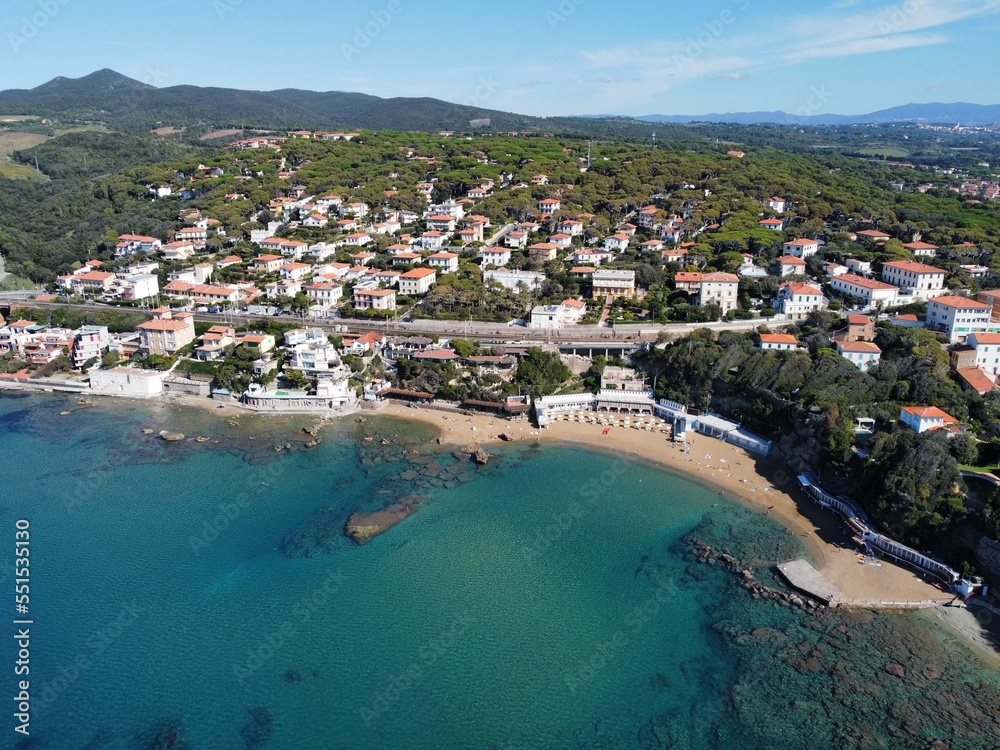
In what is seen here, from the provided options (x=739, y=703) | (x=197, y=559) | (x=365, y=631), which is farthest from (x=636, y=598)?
(x=197, y=559)

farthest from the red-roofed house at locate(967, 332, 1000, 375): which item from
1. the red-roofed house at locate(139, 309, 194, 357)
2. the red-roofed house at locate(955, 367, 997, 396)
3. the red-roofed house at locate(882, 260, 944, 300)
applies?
the red-roofed house at locate(139, 309, 194, 357)

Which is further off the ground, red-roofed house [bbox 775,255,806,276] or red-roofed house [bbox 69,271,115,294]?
red-roofed house [bbox 775,255,806,276]

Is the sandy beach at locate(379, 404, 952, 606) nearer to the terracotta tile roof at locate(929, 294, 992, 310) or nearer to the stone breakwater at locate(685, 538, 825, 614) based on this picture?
the stone breakwater at locate(685, 538, 825, 614)

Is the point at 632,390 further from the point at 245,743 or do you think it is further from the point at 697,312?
the point at 245,743

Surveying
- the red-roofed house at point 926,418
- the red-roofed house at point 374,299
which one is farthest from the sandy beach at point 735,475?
the red-roofed house at point 374,299

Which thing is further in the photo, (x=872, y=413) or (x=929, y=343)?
(x=929, y=343)

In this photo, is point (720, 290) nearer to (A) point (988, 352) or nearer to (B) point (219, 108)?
(A) point (988, 352)

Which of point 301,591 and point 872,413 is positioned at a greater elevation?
point 872,413
